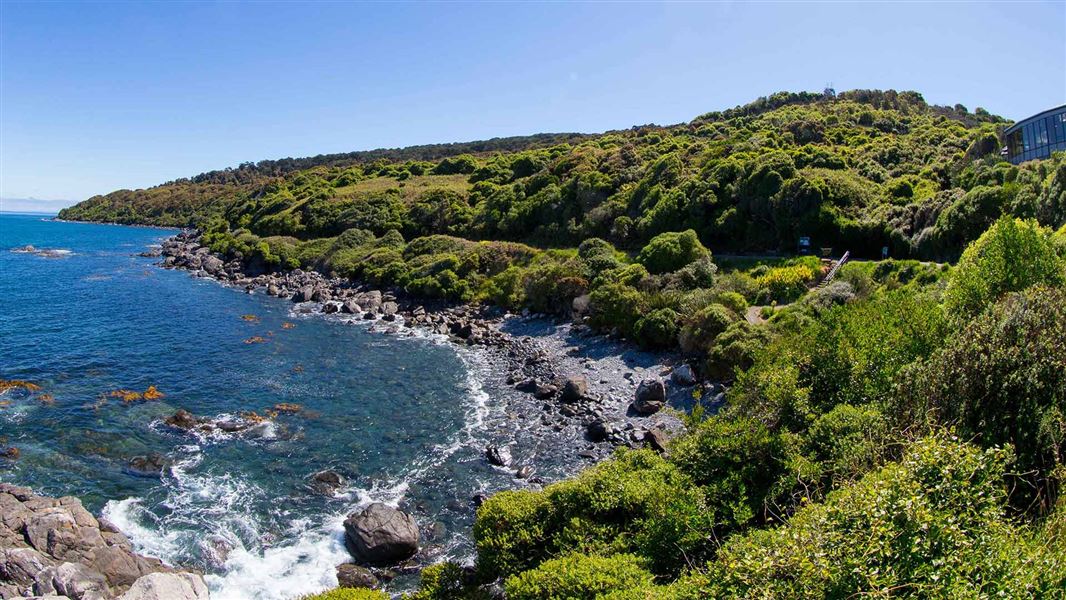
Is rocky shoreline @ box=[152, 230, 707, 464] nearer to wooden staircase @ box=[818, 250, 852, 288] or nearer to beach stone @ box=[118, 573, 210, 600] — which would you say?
beach stone @ box=[118, 573, 210, 600]

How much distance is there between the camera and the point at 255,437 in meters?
29.9

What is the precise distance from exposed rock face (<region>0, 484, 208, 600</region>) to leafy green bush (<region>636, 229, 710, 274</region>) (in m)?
41.8

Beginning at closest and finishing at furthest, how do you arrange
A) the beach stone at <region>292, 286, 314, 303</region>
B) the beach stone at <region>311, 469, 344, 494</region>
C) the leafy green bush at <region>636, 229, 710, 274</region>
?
the beach stone at <region>311, 469, 344, 494</region> < the leafy green bush at <region>636, 229, 710, 274</region> < the beach stone at <region>292, 286, 314, 303</region>

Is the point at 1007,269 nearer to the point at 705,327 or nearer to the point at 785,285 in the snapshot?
the point at 705,327

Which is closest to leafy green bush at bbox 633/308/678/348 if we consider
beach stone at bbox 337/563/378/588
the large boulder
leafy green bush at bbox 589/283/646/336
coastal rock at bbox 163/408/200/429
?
leafy green bush at bbox 589/283/646/336

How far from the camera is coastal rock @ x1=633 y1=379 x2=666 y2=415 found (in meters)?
32.6

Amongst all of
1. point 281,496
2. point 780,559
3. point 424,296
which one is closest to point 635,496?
point 780,559

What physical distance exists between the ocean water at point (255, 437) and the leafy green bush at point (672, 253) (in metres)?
18.9

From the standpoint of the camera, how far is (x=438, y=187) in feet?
319

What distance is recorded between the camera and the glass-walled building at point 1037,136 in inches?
1980

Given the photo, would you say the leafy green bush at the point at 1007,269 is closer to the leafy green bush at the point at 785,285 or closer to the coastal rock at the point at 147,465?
the leafy green bush at the point at 785,285

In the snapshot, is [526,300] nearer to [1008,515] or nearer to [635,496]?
[635,496]

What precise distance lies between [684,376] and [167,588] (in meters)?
27.1

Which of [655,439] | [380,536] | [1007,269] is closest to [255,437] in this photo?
[380,536]
